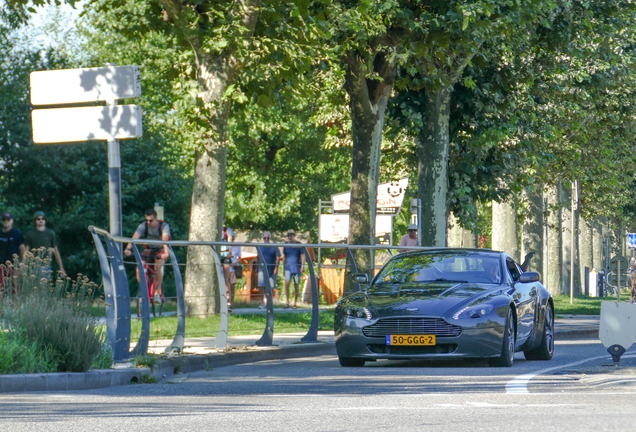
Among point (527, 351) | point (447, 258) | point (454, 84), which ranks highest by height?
point (454, 84)

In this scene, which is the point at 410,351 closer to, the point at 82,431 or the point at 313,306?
the point at 313,306

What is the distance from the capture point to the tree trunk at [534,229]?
36.8 metres

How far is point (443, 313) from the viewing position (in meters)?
12.0

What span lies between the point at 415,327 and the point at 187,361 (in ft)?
8.61

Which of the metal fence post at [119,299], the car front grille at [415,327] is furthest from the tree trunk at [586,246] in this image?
the metal fence post at [119,299]

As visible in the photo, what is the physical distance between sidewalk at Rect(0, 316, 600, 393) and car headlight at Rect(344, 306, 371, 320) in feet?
5.60

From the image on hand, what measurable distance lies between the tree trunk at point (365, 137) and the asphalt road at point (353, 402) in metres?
9.37

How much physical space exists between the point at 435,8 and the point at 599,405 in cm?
1290

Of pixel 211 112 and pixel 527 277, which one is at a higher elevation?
pixel 211 112

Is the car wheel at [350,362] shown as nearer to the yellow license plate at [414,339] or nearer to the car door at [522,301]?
the yellow license plate at [414,339]

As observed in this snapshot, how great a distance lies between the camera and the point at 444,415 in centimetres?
773

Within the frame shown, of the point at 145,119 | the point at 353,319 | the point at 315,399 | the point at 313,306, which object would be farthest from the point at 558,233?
the point at 315,399

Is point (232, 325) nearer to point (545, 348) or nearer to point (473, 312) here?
point (473, 312)

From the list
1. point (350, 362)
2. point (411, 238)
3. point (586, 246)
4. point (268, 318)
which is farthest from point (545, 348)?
point (586, 246)
